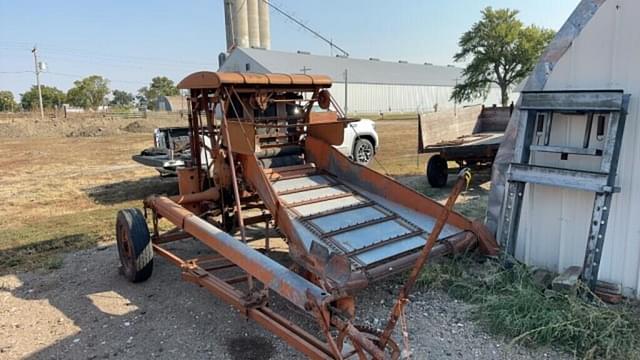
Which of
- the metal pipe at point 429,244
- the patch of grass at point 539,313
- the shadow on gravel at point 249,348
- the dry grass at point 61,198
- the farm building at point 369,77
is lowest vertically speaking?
the dry grass at point 61,198

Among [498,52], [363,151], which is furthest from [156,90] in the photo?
[363,151]

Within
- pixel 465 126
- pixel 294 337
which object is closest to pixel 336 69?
pixel 465 126

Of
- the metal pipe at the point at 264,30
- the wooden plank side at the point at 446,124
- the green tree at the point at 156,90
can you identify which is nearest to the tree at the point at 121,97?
the green tree at the point at 156,90

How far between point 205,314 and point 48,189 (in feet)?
27.5

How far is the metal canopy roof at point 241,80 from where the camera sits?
4746 mm

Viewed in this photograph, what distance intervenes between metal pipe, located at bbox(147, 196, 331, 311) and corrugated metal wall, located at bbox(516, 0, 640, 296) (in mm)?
2711

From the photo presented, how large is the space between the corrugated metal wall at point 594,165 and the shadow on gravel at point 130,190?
7.56m

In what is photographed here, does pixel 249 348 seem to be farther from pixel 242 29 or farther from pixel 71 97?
pixel 71 97

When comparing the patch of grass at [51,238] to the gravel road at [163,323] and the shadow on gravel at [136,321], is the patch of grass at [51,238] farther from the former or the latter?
the gravel road at [163,323]

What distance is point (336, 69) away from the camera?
56906 mm

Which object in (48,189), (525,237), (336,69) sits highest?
(336,69)

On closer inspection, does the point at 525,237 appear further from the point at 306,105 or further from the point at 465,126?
the point at 465,126

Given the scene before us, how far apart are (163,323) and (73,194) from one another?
7254 mm

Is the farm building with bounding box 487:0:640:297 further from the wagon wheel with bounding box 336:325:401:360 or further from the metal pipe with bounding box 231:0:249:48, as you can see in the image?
the metal pipe with bounding box 231:0:249:48
